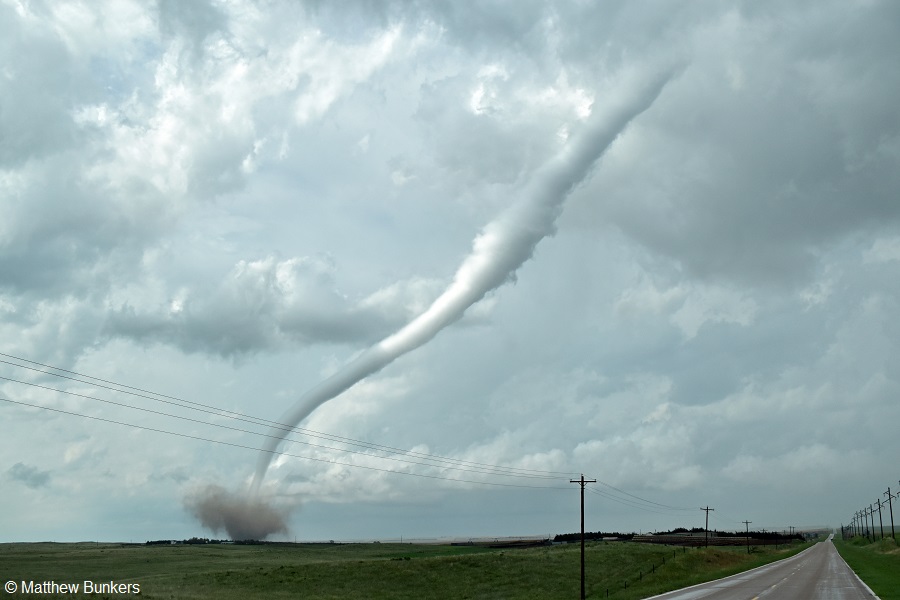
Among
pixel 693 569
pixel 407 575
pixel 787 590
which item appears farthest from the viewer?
pixel 693 569

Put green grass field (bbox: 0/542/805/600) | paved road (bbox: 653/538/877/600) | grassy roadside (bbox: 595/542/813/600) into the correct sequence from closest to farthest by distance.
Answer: paved road (bbox: 653/538/877/600) → green grass field (bbox: 0/542/805/600) → grassy roadside (bbox: 595/542/813/600)

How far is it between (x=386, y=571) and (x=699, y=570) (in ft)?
162

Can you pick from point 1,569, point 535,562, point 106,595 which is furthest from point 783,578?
point 1,569

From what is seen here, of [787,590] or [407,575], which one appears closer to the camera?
[787,590]

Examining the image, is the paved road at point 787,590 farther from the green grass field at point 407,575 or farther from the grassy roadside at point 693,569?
the grassy roadside at point 693,569

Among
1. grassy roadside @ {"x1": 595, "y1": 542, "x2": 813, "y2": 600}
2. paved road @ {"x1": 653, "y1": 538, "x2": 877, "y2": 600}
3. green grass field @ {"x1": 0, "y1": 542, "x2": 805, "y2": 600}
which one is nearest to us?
paved road @ {"x1": 653, "y1": 538, "x2": 877, "y2": 600}

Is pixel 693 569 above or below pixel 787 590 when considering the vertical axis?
below

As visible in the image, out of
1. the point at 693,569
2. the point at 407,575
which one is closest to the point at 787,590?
the point at 407,575

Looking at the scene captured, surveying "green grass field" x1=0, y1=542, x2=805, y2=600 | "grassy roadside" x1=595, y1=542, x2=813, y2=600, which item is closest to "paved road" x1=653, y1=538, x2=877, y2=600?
"green grass field" x1=0, y1=542, x2=805, y2=600

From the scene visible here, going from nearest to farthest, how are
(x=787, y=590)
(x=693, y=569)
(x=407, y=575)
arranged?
1. (x=787, y=590)
2. (x=407, y=575)
3. (x=693, y=569)

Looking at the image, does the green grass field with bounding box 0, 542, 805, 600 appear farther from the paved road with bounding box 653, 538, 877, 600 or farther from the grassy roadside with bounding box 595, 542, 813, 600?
the paved road with bounding box 653, 538, 877, 600

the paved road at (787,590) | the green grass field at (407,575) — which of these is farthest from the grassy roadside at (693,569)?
the paved road at (787,590)

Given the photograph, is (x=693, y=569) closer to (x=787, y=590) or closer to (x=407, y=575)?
(x=407, y=575)

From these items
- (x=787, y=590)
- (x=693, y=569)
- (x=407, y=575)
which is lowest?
(x=407, y=575)
